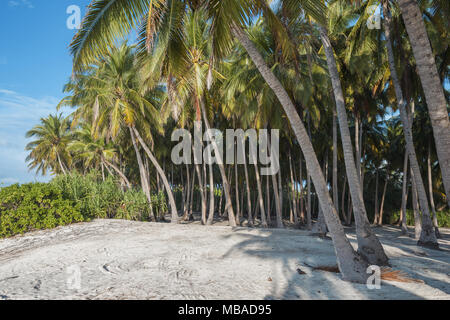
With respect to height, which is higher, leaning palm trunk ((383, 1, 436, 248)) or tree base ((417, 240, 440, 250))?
leaning palm trunk ((383, 1, 436, 248))

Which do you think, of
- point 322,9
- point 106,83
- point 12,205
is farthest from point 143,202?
point 322,9

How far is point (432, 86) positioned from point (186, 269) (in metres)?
4.94

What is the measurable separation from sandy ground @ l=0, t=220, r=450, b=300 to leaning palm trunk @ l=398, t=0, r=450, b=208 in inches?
82.3

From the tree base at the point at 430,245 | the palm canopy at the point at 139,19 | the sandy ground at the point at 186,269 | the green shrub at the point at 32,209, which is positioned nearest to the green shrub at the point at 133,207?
the green shrub at the point at 32,209

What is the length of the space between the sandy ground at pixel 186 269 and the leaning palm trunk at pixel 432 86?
209cm

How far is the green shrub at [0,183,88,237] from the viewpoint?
10.1 meters

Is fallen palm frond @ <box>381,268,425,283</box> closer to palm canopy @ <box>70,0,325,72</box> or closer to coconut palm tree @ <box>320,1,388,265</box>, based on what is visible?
coconut palm tree @ <box>320,1,388,265</box>

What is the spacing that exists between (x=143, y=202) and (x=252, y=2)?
1080cm

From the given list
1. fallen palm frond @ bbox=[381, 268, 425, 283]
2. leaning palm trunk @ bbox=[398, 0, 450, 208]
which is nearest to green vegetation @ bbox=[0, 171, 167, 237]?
fallen palm frond @ bbox=[381, 268, 425, 283]

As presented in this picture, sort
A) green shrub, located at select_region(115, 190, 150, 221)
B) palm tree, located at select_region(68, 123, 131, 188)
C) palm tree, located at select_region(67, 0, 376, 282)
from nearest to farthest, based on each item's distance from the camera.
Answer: palm tree, located at select_region(67, 0, 376, 282), green shrub, located at select_region(115, 190, 150, 221), palm tree, located at select_region(68, 123, 131, 188)

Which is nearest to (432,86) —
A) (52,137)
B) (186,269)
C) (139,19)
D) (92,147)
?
(186,269)

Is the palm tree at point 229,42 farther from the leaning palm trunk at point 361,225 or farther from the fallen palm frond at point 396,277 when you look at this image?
the leaning palm trunk at point 361,225

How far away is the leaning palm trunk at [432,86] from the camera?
3.77 meters

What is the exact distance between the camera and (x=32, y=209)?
10359 millimetres
